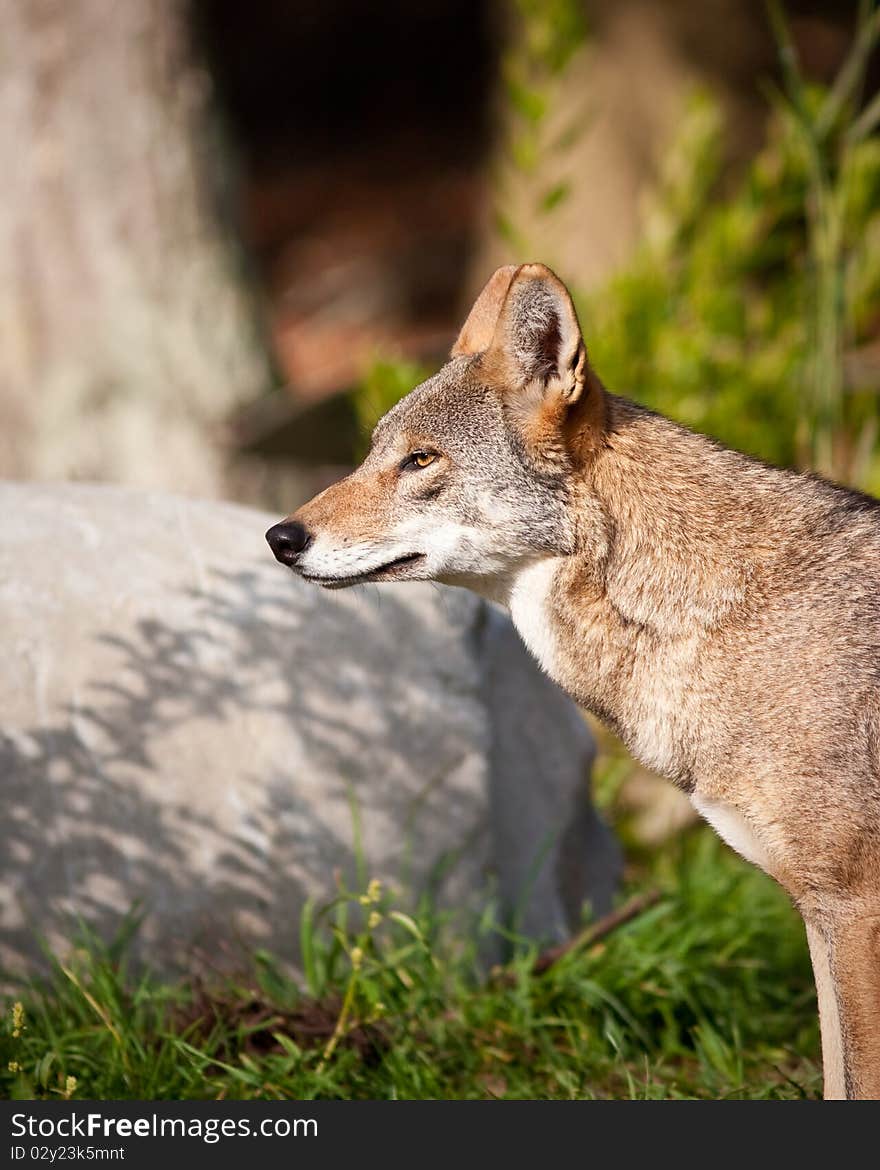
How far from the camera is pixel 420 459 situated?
3961 millimetres

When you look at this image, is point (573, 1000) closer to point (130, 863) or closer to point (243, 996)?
point (243, 996)

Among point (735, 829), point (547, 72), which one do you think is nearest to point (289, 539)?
point (735, 829)

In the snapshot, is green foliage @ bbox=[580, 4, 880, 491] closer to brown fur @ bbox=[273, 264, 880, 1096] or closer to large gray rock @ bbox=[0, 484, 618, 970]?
large gray rock @ bbox=[0, 484, 618, 970]

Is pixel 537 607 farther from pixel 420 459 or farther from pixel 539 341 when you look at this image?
pixel 539 341

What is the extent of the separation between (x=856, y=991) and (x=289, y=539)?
192cm

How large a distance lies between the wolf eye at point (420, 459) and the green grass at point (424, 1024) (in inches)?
49.6

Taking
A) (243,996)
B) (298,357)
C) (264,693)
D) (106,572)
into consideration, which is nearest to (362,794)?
(264,693)

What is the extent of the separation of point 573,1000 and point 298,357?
10794 mm

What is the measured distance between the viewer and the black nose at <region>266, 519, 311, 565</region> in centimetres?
385

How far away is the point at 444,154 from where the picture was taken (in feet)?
62.1

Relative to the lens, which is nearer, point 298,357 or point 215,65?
point 215,65

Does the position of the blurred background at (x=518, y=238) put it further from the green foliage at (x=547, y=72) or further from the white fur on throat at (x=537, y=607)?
the white fur on throat at (x=537, y=607)

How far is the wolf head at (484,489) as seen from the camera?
382 centimetres

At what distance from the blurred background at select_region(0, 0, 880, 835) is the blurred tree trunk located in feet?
0.05
